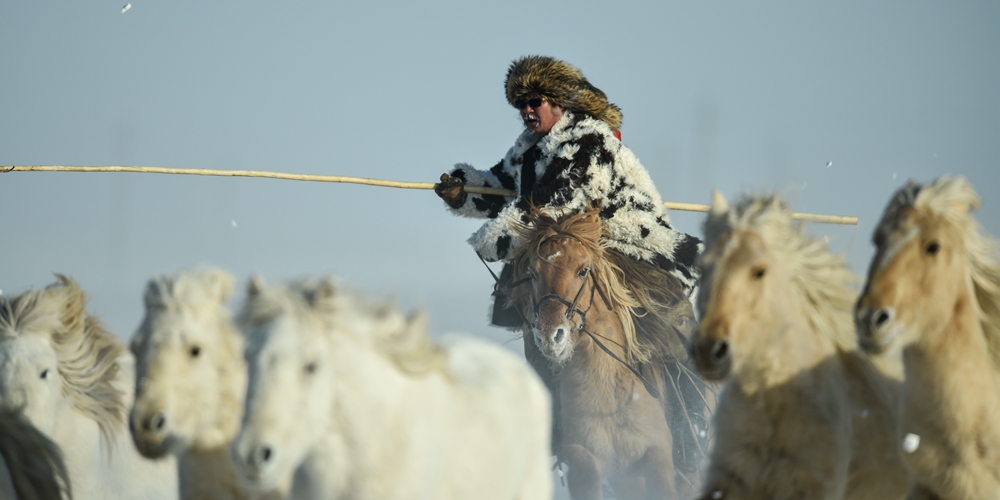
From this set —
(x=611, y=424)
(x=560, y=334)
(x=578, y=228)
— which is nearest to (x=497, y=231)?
(x=578, y=228)

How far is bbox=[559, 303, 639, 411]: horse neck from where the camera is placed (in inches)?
262

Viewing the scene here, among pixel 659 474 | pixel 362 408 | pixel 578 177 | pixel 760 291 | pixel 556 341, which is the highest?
pixel 578 177

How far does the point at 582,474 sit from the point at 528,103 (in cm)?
282

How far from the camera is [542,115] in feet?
24.6

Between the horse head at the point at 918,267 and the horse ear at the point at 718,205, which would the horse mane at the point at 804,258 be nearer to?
the horse ear at the point at 718,205

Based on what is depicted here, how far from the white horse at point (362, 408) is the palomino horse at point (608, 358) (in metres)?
2.82

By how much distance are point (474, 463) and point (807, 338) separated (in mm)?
1346

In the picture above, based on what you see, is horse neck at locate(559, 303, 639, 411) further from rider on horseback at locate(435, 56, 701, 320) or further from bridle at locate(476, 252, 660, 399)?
rider on horseback at locate(435, 56, 701, 320)

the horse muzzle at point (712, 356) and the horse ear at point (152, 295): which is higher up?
the horse ear at point (152, 295)

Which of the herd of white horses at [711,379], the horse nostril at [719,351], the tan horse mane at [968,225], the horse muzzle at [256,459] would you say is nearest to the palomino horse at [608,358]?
the herd of white horses at [711,379]

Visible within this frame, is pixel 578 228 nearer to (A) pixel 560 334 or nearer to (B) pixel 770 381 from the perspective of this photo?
(A) pixel 560 334

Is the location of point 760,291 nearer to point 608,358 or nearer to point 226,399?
point 226,399

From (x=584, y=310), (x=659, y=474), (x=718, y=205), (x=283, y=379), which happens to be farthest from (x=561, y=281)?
(x=283, y=379)

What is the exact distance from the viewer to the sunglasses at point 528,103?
744cm
